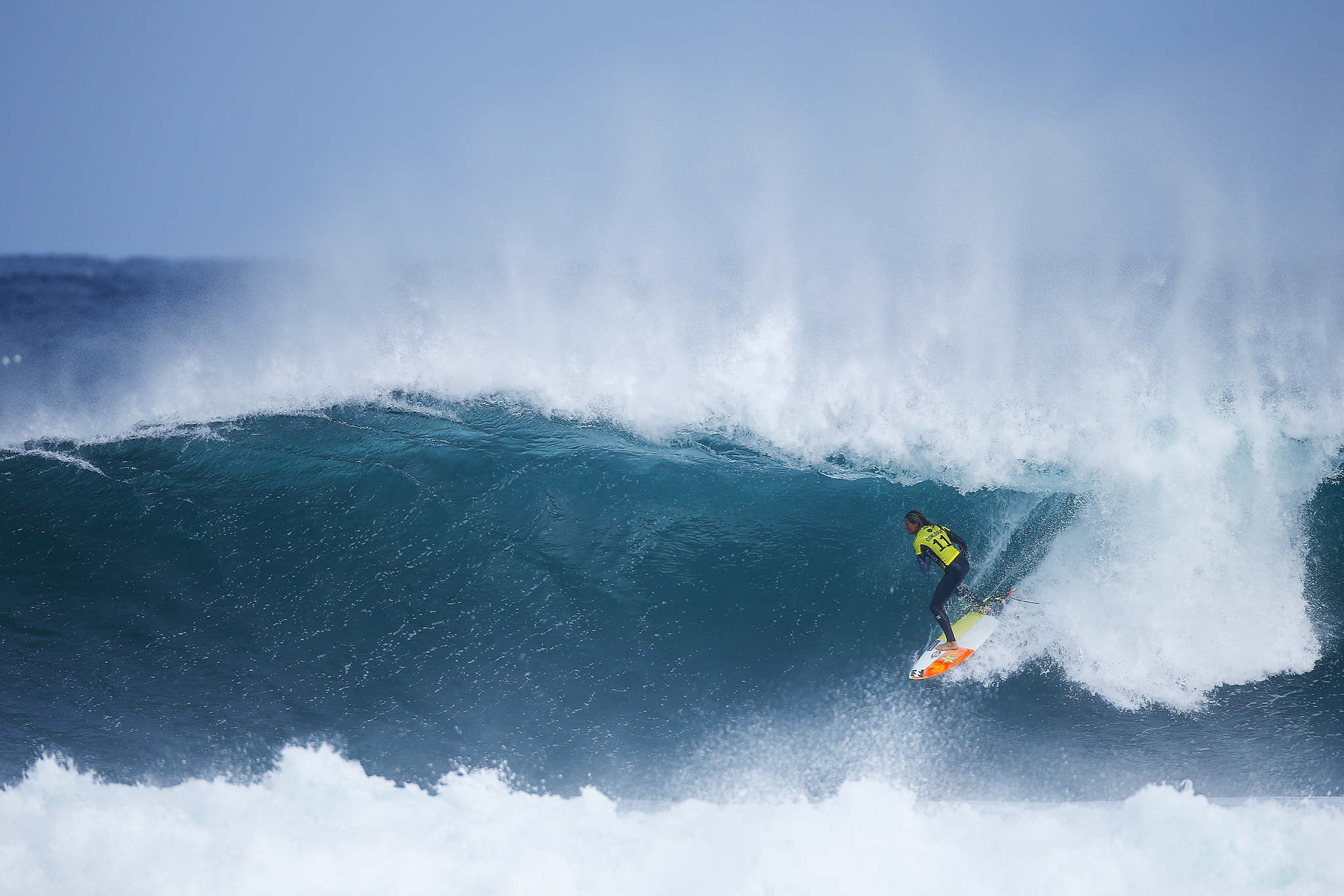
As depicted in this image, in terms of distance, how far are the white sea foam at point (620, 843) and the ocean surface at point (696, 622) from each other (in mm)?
28

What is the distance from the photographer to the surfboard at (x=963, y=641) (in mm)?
6305

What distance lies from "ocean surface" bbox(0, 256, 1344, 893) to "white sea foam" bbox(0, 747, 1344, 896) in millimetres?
28

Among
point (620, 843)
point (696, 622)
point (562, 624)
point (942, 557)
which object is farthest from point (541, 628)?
point (942, 557)

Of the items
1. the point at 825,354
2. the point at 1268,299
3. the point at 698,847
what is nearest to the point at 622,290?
the point at 825,354

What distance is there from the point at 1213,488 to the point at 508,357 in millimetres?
9369

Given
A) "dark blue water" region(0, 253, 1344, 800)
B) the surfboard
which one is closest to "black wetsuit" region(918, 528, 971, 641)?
the surfboard

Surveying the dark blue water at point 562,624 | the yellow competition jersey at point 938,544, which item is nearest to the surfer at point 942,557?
the yellow competition jersey at point 938,544

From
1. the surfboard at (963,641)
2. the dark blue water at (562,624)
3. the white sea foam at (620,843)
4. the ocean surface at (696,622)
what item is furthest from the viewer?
the surfboard at (963,641)

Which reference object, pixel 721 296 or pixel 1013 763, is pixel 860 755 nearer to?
pixel 1013 763

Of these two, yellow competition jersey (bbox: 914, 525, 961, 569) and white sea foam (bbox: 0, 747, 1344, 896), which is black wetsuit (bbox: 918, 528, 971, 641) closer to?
yellow competition jersey (bbox: 914, 525, 961, 569)

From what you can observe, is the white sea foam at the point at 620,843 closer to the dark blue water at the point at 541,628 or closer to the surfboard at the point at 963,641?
the dark blue water at the point at 541,628

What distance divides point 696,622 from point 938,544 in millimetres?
2365

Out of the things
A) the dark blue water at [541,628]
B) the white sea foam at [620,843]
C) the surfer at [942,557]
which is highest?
→ the surfer at [942,557]

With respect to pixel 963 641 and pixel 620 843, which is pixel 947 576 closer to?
pixel 963 641
